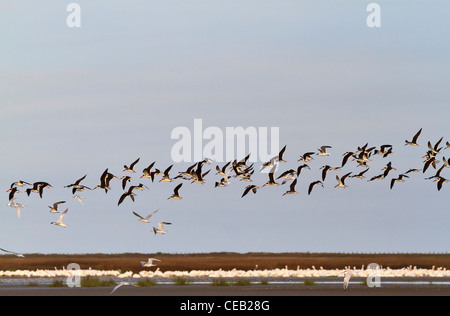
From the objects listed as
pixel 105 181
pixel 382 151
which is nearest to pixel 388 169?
pixel 382 151

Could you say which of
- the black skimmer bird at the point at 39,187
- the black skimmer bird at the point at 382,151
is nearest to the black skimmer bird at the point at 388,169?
the black skimmer bird at the point at 382,151

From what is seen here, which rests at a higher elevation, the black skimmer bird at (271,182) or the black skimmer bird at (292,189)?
the black skimmer bird at (271,182)

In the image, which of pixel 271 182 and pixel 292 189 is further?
pixel 271 182

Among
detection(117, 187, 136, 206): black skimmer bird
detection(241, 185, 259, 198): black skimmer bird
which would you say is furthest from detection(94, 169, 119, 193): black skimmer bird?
detection(241, 185, 259, 198): black skimmer bird

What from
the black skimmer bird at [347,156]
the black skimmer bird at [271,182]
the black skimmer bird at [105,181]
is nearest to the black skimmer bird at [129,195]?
the black skimmer bird at [105,181]

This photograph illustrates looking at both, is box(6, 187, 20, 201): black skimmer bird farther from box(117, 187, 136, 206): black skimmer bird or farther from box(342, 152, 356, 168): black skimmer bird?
box(342, 152, 356, 168): black skimmer bird

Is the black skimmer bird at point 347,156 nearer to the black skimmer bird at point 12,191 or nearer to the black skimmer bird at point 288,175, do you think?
the black skimmer bird at point 288,175

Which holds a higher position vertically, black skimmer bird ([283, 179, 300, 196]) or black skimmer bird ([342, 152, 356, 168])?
black skimmer bird ([342, 152, 356, 168])

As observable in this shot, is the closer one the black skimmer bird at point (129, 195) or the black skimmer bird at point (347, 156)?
the black skimmer bird at point (129, 195)

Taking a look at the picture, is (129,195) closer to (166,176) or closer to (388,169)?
(166,176)

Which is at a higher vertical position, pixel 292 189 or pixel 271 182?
pixel 271 182

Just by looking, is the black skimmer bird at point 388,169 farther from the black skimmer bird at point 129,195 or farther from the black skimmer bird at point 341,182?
the black skimmer bird at point 129,195
